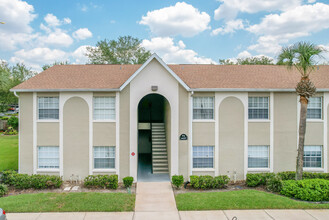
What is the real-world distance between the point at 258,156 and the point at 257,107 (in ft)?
10.9

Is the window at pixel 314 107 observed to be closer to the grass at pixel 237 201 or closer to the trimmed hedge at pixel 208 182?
the grass at pixel 237 201

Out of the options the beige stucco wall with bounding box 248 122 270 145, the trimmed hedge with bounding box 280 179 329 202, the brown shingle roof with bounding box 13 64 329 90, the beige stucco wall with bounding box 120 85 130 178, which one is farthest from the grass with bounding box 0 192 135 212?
the beige stucco wall with bounding box 248 122 270 145

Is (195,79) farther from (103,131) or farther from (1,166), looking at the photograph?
(1,166)

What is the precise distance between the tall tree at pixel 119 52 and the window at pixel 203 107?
30321 millimetres

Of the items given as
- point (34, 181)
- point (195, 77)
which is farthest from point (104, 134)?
point (195, 77)

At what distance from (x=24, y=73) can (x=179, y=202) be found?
57.0 meters

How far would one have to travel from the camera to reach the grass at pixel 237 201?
34.9 ft

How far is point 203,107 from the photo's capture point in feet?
49.5

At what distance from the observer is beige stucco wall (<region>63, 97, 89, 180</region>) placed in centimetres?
1463

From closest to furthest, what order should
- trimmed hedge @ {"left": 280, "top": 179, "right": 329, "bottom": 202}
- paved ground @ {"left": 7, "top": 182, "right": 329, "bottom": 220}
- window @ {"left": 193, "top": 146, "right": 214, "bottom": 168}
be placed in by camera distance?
paved ground @ {"left": 7, "top": 182, "right": 329, "bottom": 220} → trimmed hedge @ {"left": 280, "top": 179, "right": 329, "bottom": 202} → window @ {"left": 193, "top": 146, "right": 214, "bottom": 168}

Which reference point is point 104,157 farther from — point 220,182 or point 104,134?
point 220,182

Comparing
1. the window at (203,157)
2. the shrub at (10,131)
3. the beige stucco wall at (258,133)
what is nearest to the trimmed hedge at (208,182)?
the window at (203,157)

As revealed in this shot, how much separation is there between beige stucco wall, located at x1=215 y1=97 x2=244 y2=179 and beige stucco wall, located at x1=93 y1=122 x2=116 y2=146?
7.15 meters

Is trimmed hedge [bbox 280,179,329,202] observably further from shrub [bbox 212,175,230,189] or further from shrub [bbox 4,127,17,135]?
shrub [bbox 4,127,17,135]
